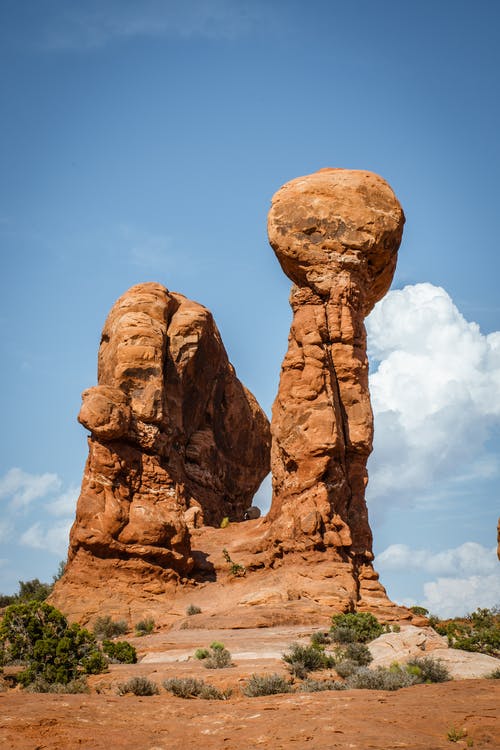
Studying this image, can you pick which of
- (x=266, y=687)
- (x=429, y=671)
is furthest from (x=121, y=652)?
(x=429, y=671)

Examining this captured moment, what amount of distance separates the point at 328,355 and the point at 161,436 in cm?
858

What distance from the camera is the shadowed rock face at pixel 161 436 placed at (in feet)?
104

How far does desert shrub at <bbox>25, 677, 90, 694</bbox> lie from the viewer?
51.7ft

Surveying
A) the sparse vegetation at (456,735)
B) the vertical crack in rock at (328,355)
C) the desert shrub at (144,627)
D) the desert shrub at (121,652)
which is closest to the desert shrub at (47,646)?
the desert shrub at (121,652)

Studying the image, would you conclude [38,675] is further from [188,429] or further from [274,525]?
[188,429]

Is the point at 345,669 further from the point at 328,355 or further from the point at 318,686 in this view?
the point at 328,355

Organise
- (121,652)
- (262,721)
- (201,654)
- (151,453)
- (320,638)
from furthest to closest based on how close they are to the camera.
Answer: (151,453), (320,638), (121,652), (201,654), (262,721)

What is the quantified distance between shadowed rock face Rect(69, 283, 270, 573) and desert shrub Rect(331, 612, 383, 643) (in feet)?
35.3

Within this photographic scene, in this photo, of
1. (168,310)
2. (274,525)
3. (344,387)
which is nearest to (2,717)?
(274,525)

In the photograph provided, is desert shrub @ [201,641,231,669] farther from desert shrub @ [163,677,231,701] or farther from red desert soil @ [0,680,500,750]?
red desert soil @ [0,680,500,750]

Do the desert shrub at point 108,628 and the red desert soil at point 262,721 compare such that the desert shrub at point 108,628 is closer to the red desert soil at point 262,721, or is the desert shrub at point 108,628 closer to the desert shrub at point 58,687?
the desert shrub at point 58,687

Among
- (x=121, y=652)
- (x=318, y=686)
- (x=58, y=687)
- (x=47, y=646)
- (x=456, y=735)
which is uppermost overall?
(x=47, y=646)

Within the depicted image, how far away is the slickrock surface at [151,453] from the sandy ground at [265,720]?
16458 mm

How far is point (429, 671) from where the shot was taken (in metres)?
16.2
